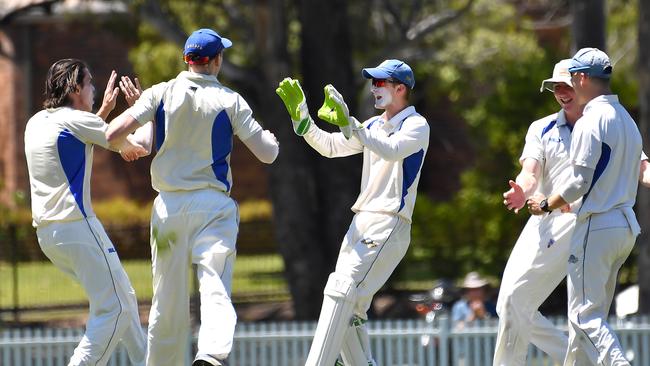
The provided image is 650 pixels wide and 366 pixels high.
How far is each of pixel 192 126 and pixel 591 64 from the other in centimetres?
249

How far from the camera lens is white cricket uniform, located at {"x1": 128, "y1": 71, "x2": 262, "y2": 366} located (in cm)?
892

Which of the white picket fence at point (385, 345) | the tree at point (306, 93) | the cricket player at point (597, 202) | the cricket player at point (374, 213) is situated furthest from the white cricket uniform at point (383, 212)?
the tree at point (306, 93)

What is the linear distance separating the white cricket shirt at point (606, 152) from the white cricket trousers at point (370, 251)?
1.25 meters

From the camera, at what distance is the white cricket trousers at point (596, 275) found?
9.05 meters

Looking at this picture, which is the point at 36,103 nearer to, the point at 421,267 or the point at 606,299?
the point at 421,267

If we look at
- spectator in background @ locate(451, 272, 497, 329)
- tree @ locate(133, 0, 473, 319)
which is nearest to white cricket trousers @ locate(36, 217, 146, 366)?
spectator in background @ locate(451, 272, 497, 329)

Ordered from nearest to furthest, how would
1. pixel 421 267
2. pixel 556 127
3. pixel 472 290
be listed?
pixel 556 127 → pixel 472 290 → pixel 421 267

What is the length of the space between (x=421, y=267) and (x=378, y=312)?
2.10m

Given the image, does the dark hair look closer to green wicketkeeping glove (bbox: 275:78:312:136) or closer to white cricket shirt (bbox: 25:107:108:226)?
white cricket shirt (bbox: 25:107:108:226)

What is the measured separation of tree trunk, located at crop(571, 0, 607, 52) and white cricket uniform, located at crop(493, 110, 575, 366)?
9296mm

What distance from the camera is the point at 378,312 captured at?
22.1 meters

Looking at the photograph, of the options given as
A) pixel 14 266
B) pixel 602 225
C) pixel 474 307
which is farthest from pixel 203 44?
pixel 14 266

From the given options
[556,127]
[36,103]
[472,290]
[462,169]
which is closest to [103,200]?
[36,103]

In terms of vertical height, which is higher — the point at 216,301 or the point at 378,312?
the point at 216,301
